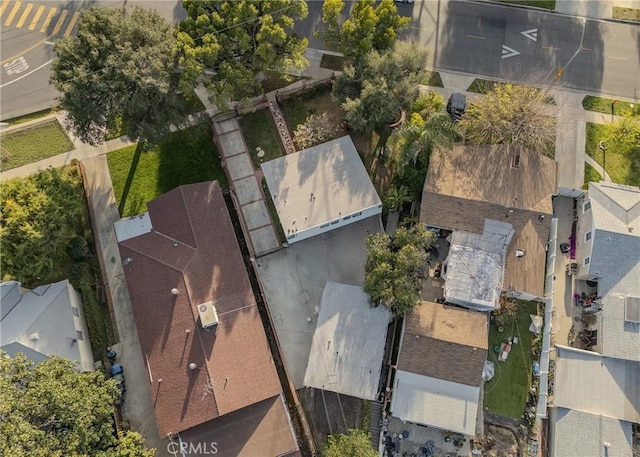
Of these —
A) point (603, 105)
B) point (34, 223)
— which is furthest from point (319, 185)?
point (603, 105)

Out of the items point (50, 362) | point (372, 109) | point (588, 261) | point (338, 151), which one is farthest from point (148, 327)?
point (588, 261)

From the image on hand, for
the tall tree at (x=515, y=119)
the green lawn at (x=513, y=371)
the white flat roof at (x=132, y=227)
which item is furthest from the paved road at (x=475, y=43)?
the green lawn at (x=513, y=371)

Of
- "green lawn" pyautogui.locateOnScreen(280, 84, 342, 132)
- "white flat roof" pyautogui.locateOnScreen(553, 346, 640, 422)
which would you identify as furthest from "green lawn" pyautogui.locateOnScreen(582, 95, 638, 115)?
"green lawn" pyautogui.locateOnScreen(280, 84, 342, 132)

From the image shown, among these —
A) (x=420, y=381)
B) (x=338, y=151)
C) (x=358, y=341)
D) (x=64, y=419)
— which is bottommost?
(x=64, y=419)

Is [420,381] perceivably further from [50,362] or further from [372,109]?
[50,362]

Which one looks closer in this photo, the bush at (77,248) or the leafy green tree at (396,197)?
the bush at (77,248)

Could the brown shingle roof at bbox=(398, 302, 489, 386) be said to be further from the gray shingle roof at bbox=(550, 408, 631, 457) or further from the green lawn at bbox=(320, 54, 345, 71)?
the green lawn at bbox=(320, 54, 345, 71)

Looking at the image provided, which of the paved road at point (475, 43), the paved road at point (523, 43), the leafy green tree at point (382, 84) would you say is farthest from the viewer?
the paved road at point (523, 43)

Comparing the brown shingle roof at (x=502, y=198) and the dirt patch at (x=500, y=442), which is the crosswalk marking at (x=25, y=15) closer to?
the brown shingle roof at (x=502, y=198)
